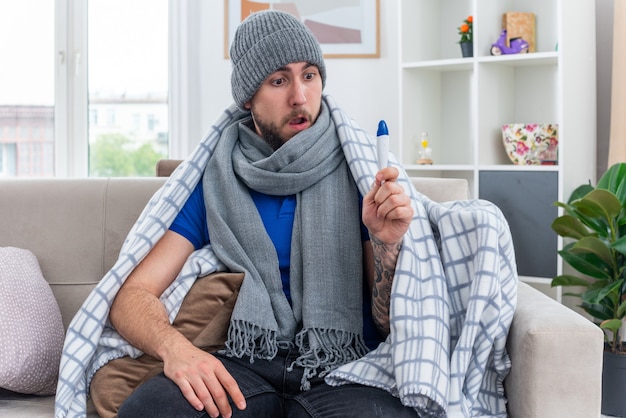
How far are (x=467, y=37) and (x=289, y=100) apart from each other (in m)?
1.70

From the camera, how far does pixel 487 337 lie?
4.91 feet

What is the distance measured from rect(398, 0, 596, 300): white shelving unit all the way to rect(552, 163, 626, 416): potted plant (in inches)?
8.2

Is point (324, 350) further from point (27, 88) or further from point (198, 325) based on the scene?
point (27, 88)

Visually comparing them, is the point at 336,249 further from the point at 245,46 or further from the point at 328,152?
the point at 245,46

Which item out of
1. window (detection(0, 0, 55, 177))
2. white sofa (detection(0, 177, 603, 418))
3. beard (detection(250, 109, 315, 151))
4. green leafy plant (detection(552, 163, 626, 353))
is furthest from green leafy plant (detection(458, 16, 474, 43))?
window (detection(0, 0, 55, 177))

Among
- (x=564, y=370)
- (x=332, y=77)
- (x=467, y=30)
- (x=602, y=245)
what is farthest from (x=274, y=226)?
(x=332, y=77)

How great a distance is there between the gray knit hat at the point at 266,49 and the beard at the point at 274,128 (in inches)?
2.5

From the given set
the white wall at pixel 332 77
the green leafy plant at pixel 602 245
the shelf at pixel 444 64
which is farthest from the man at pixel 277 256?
the white wall at pixel 332 77

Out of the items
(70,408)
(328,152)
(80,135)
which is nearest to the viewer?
(70,408)

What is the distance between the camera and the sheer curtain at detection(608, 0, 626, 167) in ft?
10.0

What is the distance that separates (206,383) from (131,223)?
0.71m

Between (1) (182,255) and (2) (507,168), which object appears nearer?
(1) (182,255)

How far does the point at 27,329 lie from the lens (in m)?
1.75

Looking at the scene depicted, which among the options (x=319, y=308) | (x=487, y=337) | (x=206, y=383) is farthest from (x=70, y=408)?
(x=487, y=337)
